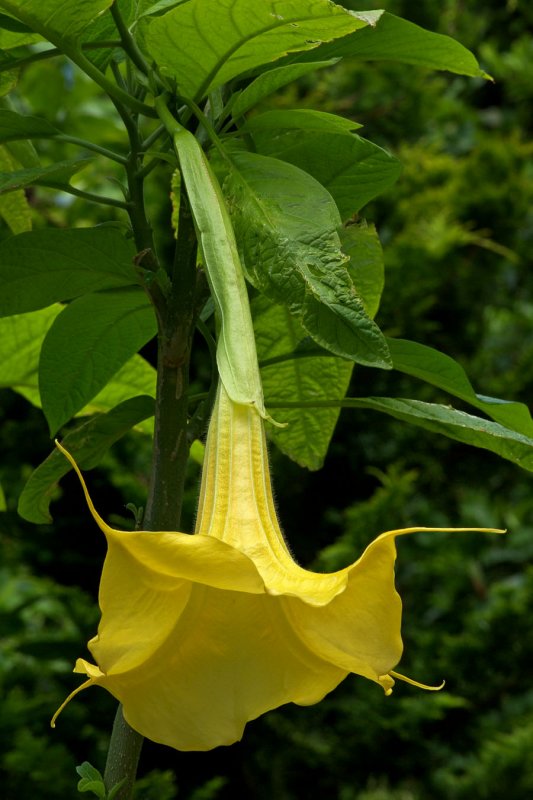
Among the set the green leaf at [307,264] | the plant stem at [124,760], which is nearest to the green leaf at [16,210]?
the green leaf at [307,264]

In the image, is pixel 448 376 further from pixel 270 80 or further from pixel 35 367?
pixel 35 367

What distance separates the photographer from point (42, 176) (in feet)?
2.17

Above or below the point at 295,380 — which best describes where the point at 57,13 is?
above

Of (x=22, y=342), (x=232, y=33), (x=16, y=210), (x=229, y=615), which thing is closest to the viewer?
(x=229, y=615)

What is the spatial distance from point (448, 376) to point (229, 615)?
12.1 inches

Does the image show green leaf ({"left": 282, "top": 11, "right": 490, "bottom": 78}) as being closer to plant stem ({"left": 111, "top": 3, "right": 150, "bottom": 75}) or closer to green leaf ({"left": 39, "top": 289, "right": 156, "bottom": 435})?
plant stem ({"left": 111, "top": 3, "right": 150, "bottom": 75})

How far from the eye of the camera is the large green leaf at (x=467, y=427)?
2.06ft

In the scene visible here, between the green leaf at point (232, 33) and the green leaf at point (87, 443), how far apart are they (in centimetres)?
22

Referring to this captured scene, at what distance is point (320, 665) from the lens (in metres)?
0.46

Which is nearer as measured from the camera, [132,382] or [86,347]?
[86,347]

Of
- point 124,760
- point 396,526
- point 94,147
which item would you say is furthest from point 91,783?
point 396,526

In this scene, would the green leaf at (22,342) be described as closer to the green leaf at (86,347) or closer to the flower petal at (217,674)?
the green leaf at (86,347)

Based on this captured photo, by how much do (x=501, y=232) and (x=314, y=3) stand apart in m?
1.76

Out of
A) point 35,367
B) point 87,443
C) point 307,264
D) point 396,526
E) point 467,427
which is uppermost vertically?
point 307,264
